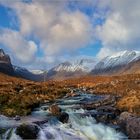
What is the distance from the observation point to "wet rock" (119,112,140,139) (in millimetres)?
41750

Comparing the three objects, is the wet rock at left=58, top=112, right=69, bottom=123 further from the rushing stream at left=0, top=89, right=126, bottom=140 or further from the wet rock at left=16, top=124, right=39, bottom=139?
the wet rock at left=16, top=124, right=39, bottom=139

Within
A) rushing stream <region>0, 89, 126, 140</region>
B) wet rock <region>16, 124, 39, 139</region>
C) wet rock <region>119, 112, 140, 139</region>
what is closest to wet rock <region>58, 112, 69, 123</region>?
rushing stream <region>0, 89, 126, 140</region>

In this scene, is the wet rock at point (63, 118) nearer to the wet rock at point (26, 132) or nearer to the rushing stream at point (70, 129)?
the rushing stream at point (70, 129)

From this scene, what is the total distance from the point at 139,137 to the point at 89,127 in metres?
7.81

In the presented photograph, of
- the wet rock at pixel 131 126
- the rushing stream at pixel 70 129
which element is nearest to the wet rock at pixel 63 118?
the rushing stream at pixel 70 129

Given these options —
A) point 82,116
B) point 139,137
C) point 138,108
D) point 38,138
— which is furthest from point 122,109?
point 38,138

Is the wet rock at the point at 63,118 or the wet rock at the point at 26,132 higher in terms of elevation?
the wet rock at the point at 63,118

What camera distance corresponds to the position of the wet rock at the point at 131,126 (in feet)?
137

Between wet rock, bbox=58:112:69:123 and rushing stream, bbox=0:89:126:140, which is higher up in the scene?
wet rock, bbox=58:112:69:123

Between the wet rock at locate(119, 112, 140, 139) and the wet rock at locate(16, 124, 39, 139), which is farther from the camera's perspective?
the wet rock at locate(119, 112, 140, 139)

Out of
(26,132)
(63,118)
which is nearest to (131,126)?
(63,118)

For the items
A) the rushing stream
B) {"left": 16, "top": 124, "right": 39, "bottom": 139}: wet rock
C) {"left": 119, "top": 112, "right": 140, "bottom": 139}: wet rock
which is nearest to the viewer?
{"left": 16, "top": 124, "right": 39, "bottom": 139}: wet rock

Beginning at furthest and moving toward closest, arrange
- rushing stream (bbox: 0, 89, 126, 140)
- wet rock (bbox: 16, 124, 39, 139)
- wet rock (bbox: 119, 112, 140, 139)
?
wet rock (bbox: 119, 112, 140, 139), rushing stream (bbox: 0, 89, 126, 140), wet rock (bbox: 16, 124, 39, 139)

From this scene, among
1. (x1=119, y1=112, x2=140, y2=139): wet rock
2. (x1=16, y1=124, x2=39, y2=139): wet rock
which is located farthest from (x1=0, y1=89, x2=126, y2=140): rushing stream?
(x1=119, y1=112, x2=140, y2=139): wet rock
